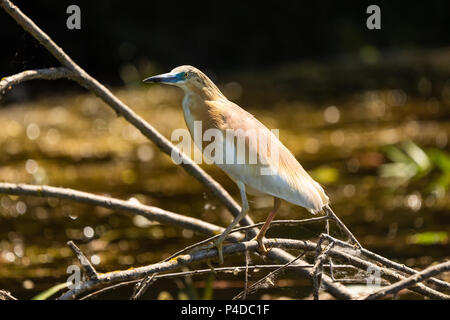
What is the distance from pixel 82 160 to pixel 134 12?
19.7 ft

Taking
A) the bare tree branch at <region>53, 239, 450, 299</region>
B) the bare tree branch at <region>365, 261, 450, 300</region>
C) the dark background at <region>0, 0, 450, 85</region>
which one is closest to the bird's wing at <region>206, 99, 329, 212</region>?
the bare tree branch at <region>53, 239, 450, 299</region>

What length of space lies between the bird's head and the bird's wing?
0.06m

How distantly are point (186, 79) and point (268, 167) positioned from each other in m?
0.38

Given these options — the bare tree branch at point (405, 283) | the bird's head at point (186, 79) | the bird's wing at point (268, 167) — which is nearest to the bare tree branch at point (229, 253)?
the bird's wing at point (268, 167)

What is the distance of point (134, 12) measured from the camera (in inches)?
463

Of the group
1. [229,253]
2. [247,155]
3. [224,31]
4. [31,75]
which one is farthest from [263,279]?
[224,31]

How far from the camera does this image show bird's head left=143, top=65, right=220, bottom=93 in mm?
2215

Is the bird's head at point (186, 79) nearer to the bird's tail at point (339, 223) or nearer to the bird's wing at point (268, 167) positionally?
the bird's wing at point (268, 167)

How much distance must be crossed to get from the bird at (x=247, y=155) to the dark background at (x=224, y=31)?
834cm

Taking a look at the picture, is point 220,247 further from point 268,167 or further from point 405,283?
point 405,283

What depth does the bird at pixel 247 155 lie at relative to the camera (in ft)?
7.22

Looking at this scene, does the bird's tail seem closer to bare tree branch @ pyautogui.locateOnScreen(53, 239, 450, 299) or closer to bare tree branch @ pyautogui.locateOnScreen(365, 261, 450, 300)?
bare tree branch @ pyautogui.locateOnScreen(53, 239, 450, 299)
